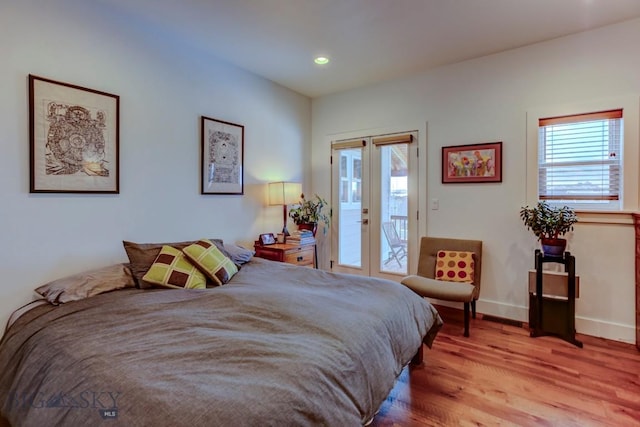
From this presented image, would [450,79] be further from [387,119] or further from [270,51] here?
[270,51]

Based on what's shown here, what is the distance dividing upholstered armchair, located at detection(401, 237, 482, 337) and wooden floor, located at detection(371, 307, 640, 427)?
1.19 feet

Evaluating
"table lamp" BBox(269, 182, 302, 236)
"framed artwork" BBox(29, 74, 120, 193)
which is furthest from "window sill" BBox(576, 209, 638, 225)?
"framed artwork" BBox(29, 74, 120, 193)

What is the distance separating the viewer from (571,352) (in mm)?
2592

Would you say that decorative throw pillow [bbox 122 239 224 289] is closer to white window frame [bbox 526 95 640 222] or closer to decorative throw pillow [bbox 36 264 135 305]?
decorative throw pillow [bbox 36 264 135 305]

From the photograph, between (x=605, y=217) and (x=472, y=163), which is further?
(x=472, y=163)

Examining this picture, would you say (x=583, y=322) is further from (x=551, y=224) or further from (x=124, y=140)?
(x=124, y=140)

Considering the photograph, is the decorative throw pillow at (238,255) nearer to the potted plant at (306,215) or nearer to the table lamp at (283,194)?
the table lamp at (283,194)

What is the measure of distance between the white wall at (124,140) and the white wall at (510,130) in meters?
1.77

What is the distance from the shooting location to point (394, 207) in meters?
4.02

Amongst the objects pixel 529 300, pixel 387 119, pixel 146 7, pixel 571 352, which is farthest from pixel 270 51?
pixel 571 352

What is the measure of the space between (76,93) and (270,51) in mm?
1685

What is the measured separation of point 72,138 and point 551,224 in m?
3.80

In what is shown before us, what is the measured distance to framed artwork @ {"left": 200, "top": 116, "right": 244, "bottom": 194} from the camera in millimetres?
3211

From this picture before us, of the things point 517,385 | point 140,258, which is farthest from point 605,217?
point 140,258
